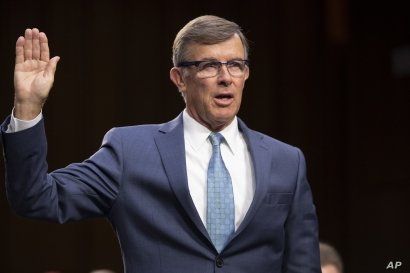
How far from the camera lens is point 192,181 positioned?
223cm

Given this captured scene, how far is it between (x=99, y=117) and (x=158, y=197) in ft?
8.85

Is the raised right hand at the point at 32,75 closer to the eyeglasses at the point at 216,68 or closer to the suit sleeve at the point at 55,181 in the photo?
the suit sleeve at the point at 55,181

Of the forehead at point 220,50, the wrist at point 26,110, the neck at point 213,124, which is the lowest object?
the neck at point 213,124

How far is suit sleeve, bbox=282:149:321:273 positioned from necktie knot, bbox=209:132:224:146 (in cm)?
21

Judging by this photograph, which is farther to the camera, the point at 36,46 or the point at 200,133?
the point at 200,133

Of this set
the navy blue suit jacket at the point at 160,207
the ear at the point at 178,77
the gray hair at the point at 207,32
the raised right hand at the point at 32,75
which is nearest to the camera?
the raised right hand at the point at 32,75

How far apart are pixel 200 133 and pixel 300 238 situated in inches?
13.8

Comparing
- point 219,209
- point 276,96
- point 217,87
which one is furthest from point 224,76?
point 276,96

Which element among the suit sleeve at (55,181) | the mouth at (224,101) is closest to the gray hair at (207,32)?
the mouth at (224,101)

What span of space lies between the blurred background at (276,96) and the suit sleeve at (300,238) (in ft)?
7.99

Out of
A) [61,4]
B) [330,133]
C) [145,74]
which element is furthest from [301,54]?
[61,4]

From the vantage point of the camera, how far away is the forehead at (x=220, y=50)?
2.26 m

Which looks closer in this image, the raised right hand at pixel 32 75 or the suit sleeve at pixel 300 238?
the raised right hand at pixel 32 75

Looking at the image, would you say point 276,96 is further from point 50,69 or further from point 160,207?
point 50,69
